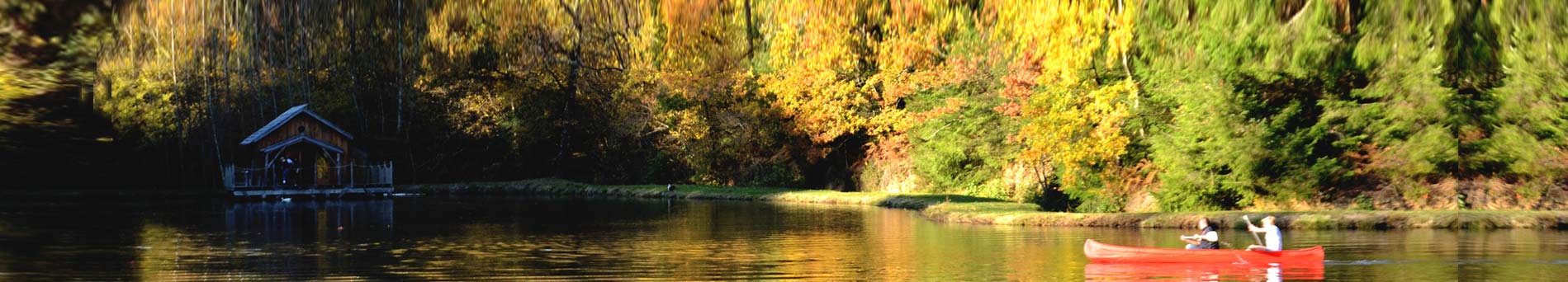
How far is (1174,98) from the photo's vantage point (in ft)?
131

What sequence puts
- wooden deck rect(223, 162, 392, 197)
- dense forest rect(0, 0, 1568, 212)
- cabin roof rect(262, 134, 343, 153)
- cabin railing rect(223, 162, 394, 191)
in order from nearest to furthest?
dense forest rect(0, 0, 1568, 212), wooden deck rect(223, 162, 392, 197), cabin roof rect(262, 134, 343, 153), cabin railing rect(223, 162, 394, 191)

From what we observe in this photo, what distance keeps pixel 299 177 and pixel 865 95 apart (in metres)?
22.8

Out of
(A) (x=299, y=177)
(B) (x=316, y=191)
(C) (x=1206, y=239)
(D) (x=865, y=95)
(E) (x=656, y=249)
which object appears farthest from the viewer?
(A) (x=299, y=177)

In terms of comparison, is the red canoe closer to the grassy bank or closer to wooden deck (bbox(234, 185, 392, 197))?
the grassy bank

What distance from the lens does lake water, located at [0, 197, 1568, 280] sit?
24438 millimetres

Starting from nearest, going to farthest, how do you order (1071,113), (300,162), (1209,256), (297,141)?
(1209,256) < (1071,113) < (297,141) < (300,162)

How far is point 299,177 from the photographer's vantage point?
6556cm

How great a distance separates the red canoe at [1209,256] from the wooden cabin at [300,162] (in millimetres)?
42695

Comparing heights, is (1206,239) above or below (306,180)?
below

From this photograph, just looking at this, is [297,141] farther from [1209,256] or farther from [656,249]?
[1209,256]

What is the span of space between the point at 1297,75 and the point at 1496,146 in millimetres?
4469

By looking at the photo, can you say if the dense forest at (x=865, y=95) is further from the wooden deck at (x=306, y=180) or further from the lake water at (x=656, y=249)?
the wooden deck at (x=306, y=180)

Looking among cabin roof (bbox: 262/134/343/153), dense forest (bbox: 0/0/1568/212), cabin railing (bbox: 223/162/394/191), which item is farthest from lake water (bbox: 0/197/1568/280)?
cabin railing (bbox: 223/162/394/191)

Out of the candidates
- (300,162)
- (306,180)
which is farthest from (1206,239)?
Result: (306,180)
